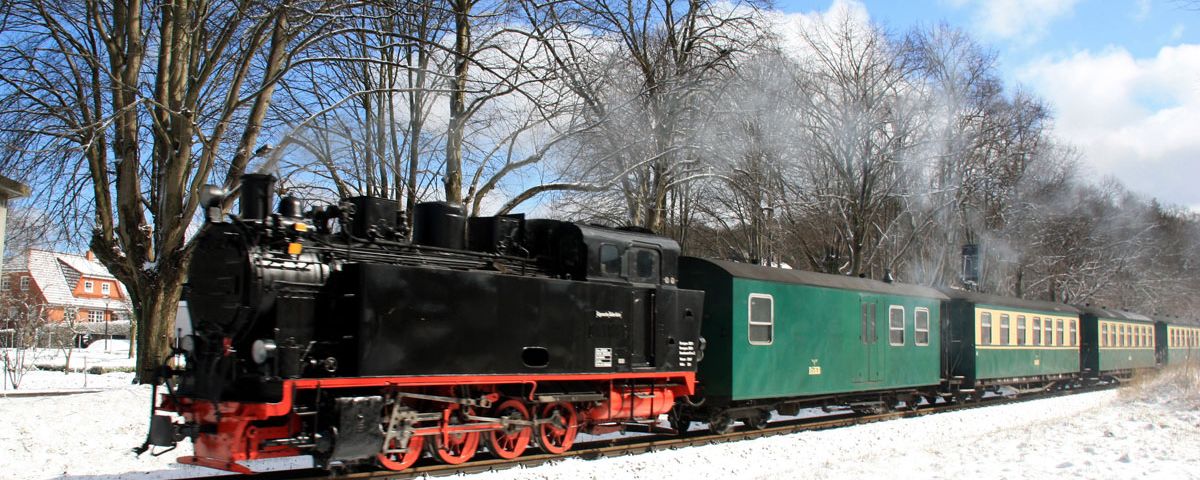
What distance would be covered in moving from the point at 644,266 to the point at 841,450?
3.33 metres

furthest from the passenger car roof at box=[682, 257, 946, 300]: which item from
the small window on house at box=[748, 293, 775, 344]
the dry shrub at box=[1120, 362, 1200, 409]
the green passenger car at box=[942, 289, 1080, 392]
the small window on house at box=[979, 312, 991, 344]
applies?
the dry shrub at box=[1120, 362, 1200, 409]

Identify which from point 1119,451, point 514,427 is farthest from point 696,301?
point 1119,451

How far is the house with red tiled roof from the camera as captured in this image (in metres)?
48.8

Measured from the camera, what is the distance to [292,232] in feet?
26.3

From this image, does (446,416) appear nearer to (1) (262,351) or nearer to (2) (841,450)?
(1) (262,351)

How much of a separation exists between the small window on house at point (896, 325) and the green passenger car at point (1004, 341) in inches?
118

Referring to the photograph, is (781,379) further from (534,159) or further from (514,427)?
(534,159)

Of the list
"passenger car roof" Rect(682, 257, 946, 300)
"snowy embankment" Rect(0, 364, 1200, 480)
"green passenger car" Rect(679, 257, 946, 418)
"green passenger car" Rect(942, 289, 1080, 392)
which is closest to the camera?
"snowy embankment" Rect(0, 364, 1200, 480)

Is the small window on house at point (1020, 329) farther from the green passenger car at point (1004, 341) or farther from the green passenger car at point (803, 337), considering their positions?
the green passenger car at point (803, 337)

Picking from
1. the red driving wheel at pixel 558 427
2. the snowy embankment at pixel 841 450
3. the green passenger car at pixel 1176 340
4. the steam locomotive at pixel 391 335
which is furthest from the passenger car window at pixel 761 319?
the green passenger car at pixel 1176 340

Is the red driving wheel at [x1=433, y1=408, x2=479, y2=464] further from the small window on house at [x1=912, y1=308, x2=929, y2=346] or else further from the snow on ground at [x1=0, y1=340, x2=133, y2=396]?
the snow on ground at [x1=0, y1=340, x2=133, y2=396]

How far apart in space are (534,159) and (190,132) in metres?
5.73

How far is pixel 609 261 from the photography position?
10.3 metres

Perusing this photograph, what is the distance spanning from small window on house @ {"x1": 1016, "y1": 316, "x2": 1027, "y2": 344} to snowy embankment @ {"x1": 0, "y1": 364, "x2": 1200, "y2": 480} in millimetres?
5972
